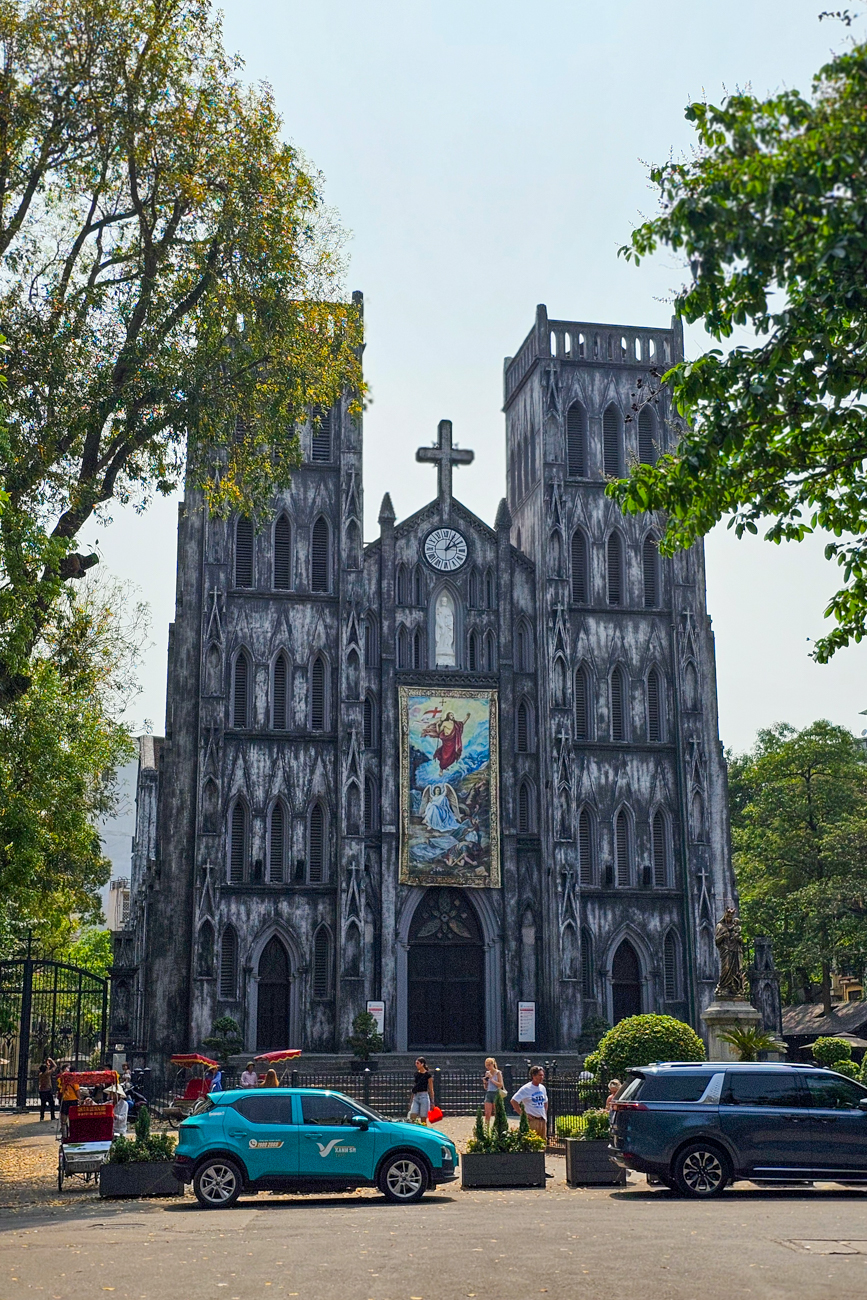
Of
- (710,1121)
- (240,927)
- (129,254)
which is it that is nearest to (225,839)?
(240,927)

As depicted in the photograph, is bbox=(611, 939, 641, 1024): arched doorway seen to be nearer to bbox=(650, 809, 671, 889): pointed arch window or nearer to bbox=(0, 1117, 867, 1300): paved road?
bbox=(650, 809, 671, 889): pointed arch window

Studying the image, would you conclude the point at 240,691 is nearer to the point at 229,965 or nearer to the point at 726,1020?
the point at 229,965

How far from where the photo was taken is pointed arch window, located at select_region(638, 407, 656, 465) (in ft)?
147

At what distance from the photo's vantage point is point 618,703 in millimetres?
43125

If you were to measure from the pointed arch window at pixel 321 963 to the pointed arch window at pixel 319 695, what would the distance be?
5733 millimetres

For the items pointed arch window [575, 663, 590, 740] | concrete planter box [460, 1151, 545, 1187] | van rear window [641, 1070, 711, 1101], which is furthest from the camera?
pointed arch window [575, 663, 590, 740]

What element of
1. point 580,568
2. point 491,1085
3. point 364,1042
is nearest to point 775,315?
point 491,1085

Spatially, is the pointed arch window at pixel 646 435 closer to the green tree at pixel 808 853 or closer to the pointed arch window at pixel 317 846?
the green tree at pixel 808 853

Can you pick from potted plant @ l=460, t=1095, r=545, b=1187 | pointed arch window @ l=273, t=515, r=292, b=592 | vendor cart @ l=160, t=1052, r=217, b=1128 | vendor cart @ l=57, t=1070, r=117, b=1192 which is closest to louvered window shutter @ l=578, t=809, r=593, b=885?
pointed arch window @ l=273, t=515, r=292, b=592

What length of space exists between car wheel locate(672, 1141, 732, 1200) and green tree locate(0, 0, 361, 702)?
442 inches

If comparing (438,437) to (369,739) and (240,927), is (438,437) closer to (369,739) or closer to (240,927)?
(369,739)

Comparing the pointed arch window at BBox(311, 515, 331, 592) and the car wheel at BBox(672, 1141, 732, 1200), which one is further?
the pointed arch window at BBox(311, 515, 331, 592)

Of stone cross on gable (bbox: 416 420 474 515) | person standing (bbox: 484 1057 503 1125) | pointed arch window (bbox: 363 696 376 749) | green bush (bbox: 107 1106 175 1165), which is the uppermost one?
stone cross on gable (bbox: 416 420 474 515)

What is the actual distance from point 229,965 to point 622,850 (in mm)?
11736
